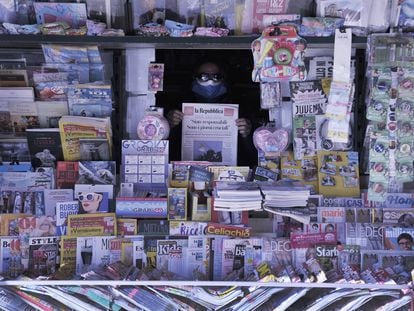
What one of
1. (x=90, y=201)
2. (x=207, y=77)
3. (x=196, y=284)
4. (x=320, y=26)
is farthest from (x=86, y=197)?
(x=320, y=26)

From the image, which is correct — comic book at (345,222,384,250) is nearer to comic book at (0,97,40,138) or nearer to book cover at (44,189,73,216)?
book cover at (44,189,73,216)

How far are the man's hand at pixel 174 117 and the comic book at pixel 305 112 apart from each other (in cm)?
58

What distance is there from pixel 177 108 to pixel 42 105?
0.73 m

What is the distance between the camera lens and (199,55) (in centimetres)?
359

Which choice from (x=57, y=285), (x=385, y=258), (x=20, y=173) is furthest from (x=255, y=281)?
(x=20, y=173)

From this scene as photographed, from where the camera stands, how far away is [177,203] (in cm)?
312

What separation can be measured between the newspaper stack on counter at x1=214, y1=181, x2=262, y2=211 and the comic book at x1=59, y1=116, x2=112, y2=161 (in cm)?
66

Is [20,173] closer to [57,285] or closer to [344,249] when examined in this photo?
[57,285]

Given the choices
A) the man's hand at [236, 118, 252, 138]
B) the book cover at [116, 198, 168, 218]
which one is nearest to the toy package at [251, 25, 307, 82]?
the man's hand at [236, 118, 252, 138]

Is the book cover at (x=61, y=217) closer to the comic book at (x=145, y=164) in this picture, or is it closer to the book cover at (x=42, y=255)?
the book cover at (x=42, y=255)

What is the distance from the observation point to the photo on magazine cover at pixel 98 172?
10.5 ft

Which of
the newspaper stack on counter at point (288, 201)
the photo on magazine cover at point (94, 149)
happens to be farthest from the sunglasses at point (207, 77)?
the newspaper stack on counter at point (288, 201)

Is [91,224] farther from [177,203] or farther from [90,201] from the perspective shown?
[177,203]

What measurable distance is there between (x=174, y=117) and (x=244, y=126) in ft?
1.21
